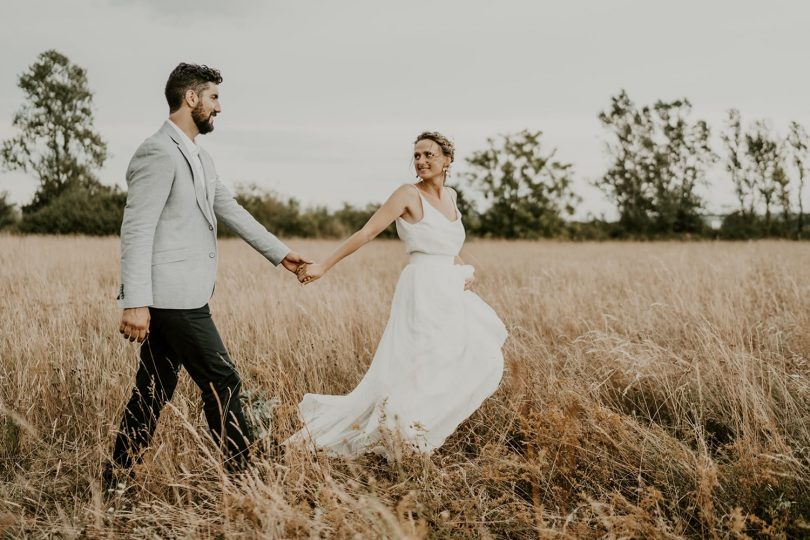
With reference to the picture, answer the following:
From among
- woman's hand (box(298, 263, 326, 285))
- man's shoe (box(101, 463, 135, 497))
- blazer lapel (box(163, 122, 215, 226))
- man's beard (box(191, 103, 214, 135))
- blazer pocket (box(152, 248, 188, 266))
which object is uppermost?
man's beard (box(191, 103, 214, 135))

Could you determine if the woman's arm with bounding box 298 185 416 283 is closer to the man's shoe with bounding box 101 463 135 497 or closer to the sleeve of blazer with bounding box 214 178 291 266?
the sleeve of blazer with bounding box 214 178 291 266

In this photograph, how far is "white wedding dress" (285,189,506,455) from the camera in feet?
11.1

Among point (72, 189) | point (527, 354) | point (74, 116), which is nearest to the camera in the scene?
point (527, 354)

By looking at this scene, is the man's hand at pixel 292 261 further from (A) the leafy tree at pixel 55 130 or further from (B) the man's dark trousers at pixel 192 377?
(A) the leafy tree at pixel 55 130

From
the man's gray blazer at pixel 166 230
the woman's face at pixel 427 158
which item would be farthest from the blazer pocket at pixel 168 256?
the woman's face at pixel 427 158

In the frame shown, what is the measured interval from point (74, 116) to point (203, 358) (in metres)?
34.3

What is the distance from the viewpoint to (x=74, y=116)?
3141cm

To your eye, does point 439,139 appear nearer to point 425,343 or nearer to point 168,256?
point 425,343

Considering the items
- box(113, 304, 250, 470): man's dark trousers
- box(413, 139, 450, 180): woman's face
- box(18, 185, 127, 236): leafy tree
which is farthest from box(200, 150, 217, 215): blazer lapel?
box(18, 185, 127, 236): leafy tree

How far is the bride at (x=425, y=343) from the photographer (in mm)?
3406

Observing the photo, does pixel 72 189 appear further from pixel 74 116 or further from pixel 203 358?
pixel 203 358

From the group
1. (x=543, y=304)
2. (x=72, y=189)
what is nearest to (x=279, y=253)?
(x=543, y=304)

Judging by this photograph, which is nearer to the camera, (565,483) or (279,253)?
(565,483)

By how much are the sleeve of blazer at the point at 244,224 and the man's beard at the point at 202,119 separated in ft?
1.25
